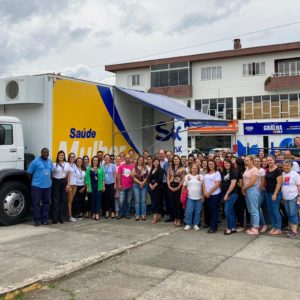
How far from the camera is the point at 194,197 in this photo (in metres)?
8.64

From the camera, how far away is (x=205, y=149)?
39.6 metres

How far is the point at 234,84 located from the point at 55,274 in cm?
3560

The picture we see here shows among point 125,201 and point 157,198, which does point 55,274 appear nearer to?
point 157,198

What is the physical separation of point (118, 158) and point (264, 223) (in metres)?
3.83

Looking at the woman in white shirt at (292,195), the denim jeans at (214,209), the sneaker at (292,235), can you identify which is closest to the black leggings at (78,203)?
the denim jeans at (214,209)

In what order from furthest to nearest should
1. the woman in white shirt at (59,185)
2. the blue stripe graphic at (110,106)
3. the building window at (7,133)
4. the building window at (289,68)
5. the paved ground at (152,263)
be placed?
the building window at (289,68)
the blue stripe graphic at (110,106)
the woman in white shirt at (59,185)
the building window at (7,133)
the paved ground at (152,263)

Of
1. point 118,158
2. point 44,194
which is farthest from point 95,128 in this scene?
point 44,194

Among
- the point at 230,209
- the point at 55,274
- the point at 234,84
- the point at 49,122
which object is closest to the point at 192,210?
the point at 230,209

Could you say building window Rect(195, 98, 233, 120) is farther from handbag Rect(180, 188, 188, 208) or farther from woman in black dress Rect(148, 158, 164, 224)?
handbag Rect(180, 188, 188, 208)

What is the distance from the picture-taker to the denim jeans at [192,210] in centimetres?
868

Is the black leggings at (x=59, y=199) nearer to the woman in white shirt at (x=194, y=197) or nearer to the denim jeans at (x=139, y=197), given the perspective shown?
the denim jeans at (x=139, y=197)

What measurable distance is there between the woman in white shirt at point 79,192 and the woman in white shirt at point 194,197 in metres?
2.53

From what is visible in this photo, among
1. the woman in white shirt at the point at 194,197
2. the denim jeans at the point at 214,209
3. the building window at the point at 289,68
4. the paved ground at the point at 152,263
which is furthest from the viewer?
the building window at the point at 289,68

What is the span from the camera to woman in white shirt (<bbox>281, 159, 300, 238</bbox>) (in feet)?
26.2
